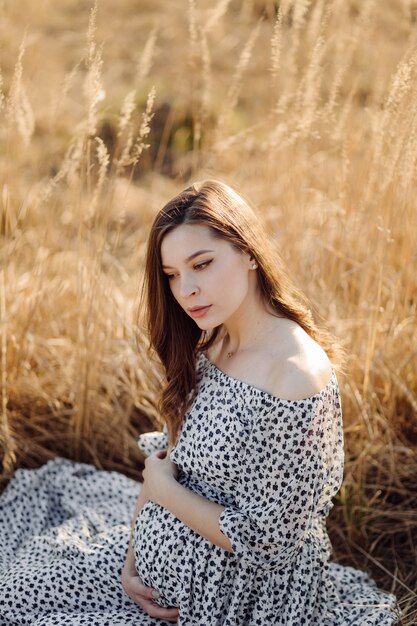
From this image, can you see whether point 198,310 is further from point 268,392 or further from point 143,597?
point 143,597

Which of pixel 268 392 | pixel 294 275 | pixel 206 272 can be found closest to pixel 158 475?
pixel 268 392

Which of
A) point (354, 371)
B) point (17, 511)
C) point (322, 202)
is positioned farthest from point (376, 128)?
point (17, 511)

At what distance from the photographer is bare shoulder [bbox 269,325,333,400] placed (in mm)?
1556

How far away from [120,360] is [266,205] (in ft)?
3.68

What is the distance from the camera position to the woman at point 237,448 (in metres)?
1.57

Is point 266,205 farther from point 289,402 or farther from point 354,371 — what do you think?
point 289,402

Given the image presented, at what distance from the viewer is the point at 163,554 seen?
1742 millimetres

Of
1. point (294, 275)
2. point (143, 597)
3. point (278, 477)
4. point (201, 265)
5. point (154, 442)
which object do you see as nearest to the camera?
point (278, 477)

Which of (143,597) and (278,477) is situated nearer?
(278,477)

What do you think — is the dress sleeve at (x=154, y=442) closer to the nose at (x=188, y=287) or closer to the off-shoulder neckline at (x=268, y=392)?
the off-shoulder neckline at (x=268, y=392)

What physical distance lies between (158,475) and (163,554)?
0.19 meters

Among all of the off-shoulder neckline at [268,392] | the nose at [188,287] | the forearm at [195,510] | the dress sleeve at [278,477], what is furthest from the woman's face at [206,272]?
the forearm at [195,510]

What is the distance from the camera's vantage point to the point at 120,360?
275 cm

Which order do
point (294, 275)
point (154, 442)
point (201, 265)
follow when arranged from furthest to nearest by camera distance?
point (294, 275)
point (154, 442)
point (201, 265)
